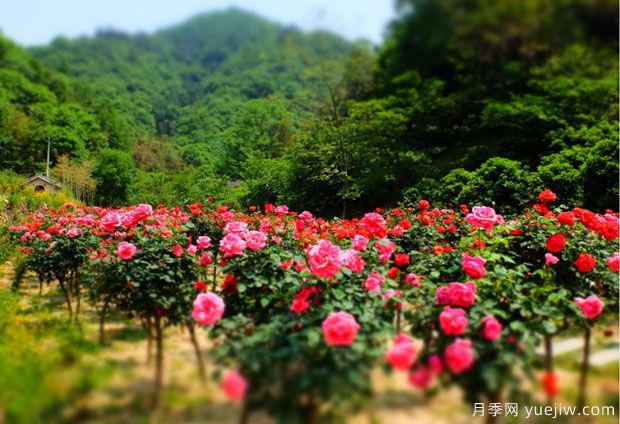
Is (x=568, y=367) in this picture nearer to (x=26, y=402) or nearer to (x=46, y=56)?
(x=26, y=402)

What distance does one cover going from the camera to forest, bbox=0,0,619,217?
1.87 meters

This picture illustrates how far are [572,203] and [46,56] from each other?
884 cm

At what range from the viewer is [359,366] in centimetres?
142

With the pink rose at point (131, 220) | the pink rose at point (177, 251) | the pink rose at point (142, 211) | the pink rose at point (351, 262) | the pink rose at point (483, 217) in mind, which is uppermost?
the pink rose at point (483, 217)

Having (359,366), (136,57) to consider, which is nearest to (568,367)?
(359,366)

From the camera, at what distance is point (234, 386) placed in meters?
1.22

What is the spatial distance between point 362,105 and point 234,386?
13.2ft

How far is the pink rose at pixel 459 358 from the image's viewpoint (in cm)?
138

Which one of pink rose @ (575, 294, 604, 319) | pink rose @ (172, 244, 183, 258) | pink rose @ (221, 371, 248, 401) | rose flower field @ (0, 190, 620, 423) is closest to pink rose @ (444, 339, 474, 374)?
rose flower field @ (0, 190, 620, 423)

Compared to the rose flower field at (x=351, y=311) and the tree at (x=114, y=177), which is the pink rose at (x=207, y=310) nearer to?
the rose flower field at (x=351, y=311)

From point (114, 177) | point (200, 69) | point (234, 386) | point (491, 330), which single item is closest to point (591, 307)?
point (491, 330)

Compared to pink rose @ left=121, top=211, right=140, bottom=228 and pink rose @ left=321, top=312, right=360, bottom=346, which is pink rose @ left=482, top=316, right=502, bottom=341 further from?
pink rose @ left=121, top=211, right=140, bottom=228

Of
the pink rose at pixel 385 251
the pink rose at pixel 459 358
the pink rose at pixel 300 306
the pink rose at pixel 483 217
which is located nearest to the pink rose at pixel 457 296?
the pink rose at pixel 459 358

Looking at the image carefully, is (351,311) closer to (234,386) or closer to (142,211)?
(234,386)
